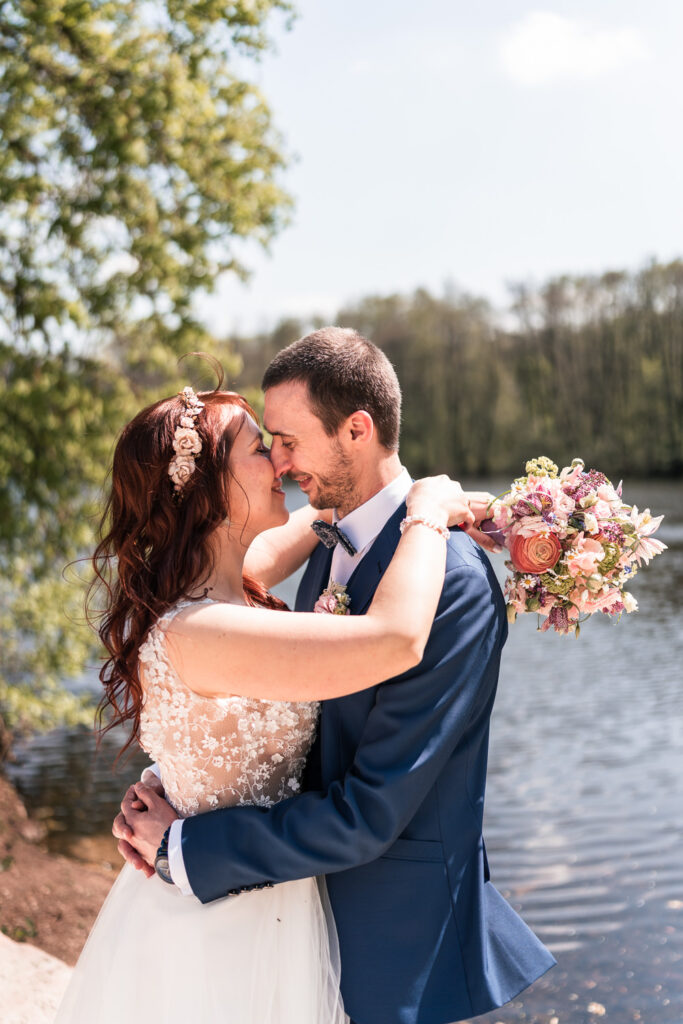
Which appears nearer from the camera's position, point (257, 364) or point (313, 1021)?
point (313, 1021)

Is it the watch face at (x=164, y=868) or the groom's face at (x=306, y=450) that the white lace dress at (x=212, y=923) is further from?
the groom's face at (x=306, y=450)

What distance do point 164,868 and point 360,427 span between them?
1.22m

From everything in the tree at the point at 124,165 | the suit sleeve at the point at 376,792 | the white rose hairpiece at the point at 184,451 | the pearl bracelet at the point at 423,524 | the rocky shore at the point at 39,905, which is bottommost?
the rocky shore at the point at 39,905

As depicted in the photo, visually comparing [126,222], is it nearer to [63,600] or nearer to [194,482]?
[63,600]

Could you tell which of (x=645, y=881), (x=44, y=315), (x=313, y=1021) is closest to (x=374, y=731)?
(x=313, y=1021)

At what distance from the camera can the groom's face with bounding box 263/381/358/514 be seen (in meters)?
2.65

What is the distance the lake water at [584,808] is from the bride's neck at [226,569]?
408 centimetres

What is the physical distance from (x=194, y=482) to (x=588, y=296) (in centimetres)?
5857

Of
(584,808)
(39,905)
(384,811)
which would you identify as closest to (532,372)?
(584,808)

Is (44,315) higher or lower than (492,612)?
higher

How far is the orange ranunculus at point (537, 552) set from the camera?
2634 millimetres

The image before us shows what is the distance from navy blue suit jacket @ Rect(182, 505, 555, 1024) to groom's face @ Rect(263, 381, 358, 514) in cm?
28

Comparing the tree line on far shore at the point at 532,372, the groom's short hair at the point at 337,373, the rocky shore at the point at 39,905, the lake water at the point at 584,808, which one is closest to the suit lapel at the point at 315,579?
the groom's short hair at the point at 337,373

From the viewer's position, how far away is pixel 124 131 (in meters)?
8.30
